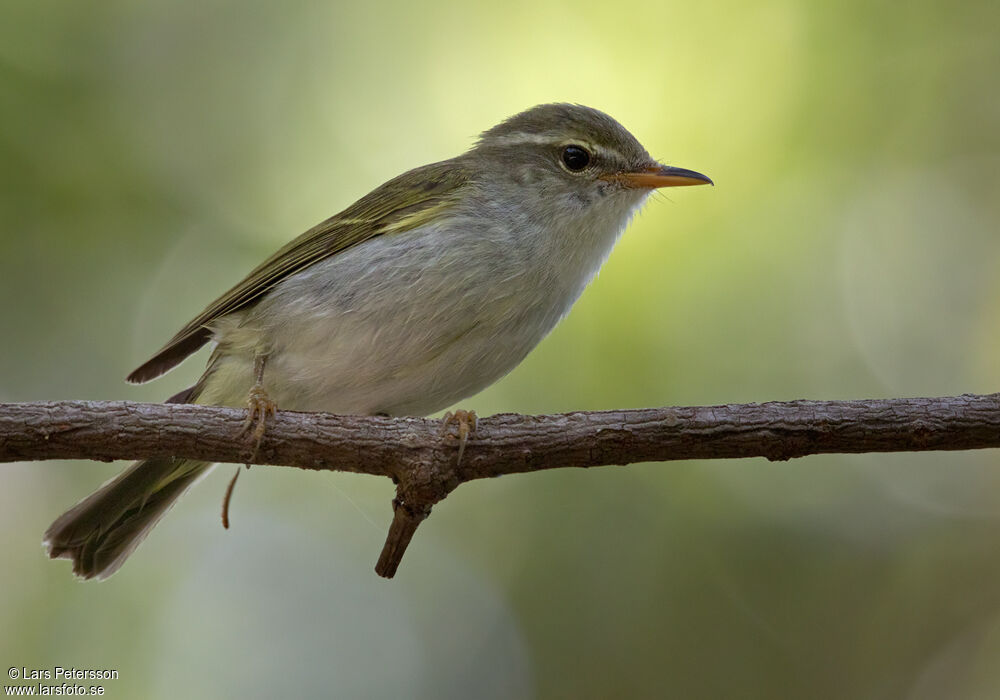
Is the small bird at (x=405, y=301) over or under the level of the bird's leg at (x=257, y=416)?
over

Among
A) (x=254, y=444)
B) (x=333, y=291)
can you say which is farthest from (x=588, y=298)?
(x=254, y=444)

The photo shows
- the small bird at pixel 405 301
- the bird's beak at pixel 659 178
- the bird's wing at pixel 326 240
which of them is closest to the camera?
the small bird at pixel 405 301

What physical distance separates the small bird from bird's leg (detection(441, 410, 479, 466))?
2.45ft

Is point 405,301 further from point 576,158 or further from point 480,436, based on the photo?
point 576,158

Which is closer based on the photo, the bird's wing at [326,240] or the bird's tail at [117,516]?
the bird's tail at [117,516]

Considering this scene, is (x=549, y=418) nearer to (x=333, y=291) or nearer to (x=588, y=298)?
(x=333, y=291)

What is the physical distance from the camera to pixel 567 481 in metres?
6.26

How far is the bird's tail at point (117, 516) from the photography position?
4410 mm

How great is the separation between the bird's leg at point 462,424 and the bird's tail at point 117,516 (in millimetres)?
1637

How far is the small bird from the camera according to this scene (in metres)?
4.18

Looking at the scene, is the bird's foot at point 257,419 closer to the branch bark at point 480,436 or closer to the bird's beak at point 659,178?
the branch bark at point 480,436

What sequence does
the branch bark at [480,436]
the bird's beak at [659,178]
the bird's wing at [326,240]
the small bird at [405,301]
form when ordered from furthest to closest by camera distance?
the bird's beak at [659,178] → the bird's wing at [326,240] → the small bird at [405,301] → the branch bark at [480,436]

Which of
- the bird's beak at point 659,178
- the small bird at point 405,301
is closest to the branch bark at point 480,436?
the small bird at point 405,301

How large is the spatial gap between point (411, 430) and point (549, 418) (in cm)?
51
